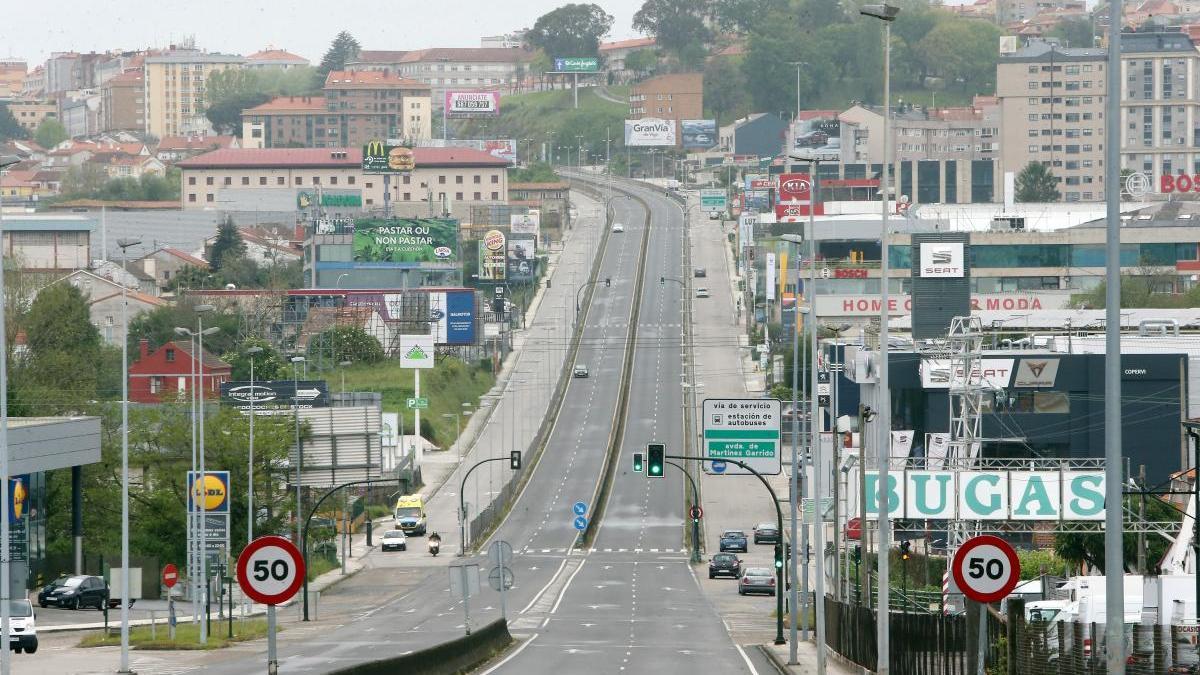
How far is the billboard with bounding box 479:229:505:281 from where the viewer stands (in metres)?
183

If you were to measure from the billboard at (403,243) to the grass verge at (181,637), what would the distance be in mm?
116389

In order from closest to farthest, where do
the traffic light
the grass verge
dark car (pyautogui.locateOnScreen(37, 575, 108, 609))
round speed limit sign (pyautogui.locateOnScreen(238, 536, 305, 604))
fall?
round speed limit sign (pyautogui.locateOnScreen(238, 536, 305, 604)) → the grass verge → the traffic light → dark car (pyautogui.locateOnScreen(37, 575, 108, 609))

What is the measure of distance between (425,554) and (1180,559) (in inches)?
2071

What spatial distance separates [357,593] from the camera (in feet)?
265

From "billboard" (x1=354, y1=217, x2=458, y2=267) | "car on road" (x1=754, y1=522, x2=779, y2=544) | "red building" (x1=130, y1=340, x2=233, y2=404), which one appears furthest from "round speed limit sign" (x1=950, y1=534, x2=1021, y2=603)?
"billboard" (x1=354, y1=217, x2=458, y2=267)

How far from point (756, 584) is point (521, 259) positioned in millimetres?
119996

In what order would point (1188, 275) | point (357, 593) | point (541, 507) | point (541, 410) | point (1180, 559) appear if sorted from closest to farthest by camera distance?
1. point (1180, 559)
2. point (357, 593)
3. point (541, 507)
4. point (541, 410)
5. point (1188, 275)

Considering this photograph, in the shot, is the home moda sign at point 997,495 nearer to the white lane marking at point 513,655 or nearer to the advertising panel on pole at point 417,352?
the white lane marking at point 513,655

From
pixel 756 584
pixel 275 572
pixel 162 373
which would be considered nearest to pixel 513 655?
pixel 275 572

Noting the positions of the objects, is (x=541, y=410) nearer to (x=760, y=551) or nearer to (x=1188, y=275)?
(x=760, y=551)

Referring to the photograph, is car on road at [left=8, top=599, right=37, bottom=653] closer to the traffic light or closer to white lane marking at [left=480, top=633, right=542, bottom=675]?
white lane marking at [left=480, top=633, right=542, bottom=675]

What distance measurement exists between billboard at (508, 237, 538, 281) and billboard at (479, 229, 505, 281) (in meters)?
9.54

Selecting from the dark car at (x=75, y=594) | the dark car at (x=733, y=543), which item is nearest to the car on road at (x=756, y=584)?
the dark car at (x=733, y=543)

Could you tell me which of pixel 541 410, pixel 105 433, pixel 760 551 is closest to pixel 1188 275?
pixel 541 410
